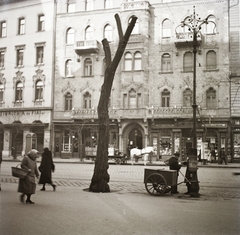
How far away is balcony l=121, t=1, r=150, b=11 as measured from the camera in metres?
10.7

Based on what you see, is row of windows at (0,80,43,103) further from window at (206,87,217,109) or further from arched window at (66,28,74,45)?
window at (206,87,217,109)

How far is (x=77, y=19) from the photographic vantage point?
36.3 feet

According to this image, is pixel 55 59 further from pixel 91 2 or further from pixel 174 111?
pixel 174 111

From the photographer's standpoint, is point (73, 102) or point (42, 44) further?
point (73, 102)

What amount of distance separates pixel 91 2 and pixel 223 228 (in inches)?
334

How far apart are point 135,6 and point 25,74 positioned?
4586 millimetres

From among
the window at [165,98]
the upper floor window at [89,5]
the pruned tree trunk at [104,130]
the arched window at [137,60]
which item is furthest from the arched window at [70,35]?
the window at [165,98]

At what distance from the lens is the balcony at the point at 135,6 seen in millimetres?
10680

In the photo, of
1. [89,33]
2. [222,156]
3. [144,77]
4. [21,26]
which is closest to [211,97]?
[222,156]

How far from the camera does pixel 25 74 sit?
11.1 meters

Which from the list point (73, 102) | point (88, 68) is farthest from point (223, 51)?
point (73, 102)

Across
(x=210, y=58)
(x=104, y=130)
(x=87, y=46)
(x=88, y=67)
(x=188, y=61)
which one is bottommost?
(x=104, y=130)

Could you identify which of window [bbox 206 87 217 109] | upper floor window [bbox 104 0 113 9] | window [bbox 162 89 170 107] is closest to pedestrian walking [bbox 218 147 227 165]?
window [bbox 206 87 217 109]

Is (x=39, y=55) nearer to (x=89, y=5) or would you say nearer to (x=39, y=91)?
(x=39, y=91)
